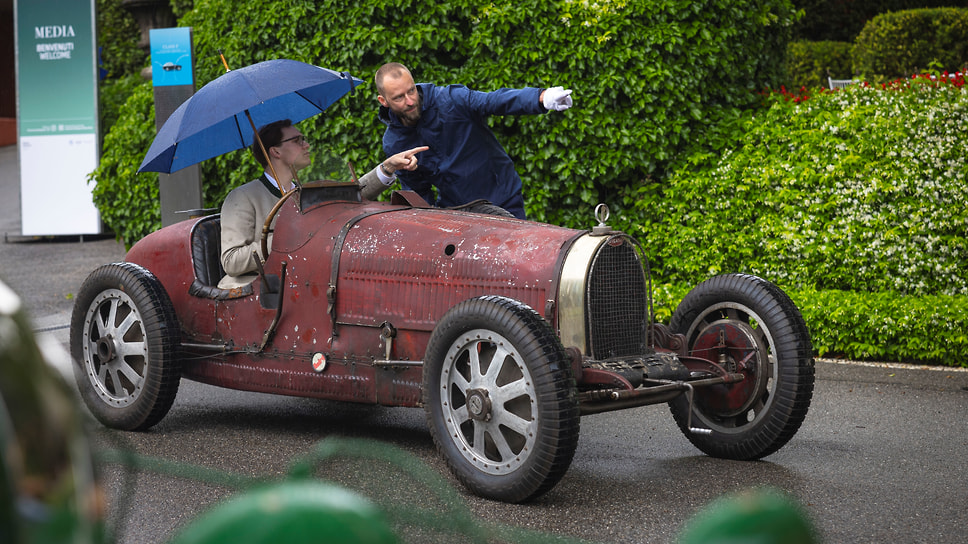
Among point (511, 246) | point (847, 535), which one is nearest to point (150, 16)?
point (511, 246)

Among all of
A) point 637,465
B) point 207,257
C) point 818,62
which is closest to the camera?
point 637,465

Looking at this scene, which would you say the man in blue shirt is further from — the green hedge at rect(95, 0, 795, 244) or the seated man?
the green hedge at rect(95, 0, 795, 244)

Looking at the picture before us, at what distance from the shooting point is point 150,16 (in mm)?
15219

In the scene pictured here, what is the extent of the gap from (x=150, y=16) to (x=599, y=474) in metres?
13.1

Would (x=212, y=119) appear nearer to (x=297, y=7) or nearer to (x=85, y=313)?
(x=85, y=313)

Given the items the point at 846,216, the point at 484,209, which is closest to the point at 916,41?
the point at 846,216

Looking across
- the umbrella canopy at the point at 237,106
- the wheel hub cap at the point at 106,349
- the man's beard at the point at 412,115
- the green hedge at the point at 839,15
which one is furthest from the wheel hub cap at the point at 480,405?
the green hedge at the point at 839,15

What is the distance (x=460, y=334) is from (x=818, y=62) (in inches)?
619

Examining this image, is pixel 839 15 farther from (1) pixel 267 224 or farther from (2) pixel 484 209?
(1) pixel 267 224

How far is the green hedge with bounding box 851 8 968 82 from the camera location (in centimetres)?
1568

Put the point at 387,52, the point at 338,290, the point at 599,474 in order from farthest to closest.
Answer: the point at 387,52 → the point at 338,290 → the point at 599,474

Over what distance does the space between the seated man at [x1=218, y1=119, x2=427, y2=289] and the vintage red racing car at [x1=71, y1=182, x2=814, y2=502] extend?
0.14 metres

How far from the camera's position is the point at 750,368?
4.40 meters

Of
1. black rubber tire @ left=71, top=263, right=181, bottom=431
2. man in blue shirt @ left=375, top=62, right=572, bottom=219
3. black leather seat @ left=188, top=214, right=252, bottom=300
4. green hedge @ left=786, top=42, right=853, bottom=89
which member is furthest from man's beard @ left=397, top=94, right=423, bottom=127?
green hedge @ left=786, top=42, right=853, bottom=89
